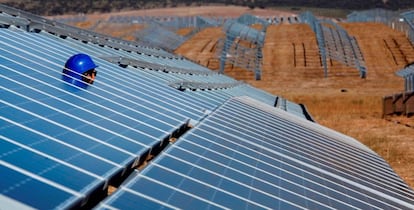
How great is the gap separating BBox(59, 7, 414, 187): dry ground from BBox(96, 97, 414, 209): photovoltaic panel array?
6.24 m

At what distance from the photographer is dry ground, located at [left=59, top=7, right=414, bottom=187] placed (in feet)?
93.7

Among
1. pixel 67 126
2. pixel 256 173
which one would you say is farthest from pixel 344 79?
pixel 67 126

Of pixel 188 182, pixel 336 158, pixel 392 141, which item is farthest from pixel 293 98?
pixel 188 182

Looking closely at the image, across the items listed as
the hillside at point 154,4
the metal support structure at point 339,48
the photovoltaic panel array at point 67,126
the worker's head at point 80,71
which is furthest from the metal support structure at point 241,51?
the hillside at point 154,4

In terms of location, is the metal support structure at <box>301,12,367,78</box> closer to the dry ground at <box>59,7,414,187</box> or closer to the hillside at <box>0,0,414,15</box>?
the dry ground at <box>59,7,414,187</box>

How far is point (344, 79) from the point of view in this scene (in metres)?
56.8

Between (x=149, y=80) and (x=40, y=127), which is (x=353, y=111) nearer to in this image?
(x=149, y=80)

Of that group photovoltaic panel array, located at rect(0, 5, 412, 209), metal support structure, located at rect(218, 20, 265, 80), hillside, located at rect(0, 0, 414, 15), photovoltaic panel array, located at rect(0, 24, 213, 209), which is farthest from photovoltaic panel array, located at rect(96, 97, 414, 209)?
hillside, located at rect(0, 0, 414, 15)

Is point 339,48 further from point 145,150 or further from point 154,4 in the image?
point 154,4

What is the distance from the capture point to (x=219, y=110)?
13727mm

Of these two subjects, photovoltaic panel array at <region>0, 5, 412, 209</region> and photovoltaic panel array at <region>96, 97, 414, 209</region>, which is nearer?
photovoltaic panel array at <region>0, 5, 412, 209</region>

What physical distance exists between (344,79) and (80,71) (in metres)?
47.6

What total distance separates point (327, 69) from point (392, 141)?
33377 millimetres

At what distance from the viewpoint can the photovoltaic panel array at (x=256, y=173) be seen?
684cm
